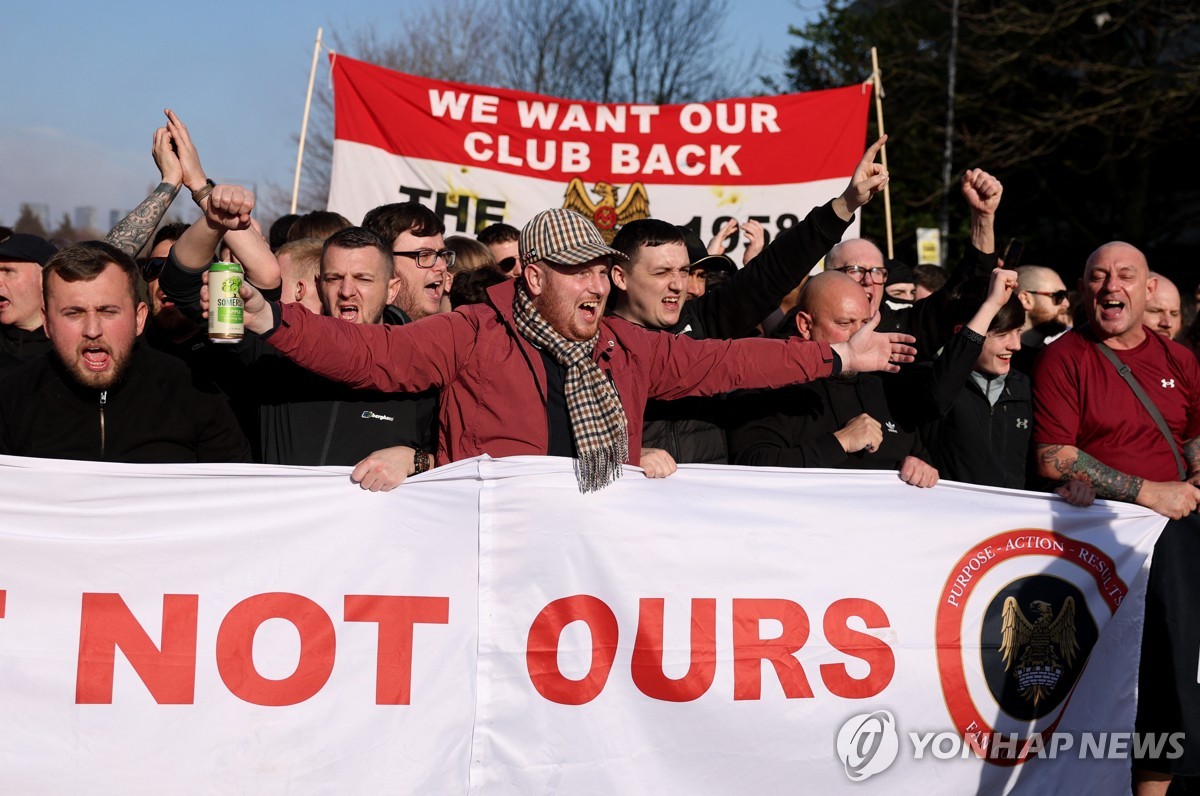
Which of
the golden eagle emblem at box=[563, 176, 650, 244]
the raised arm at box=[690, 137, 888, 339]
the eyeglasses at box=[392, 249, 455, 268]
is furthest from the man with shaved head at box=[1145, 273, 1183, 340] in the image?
the eyeglasses at box=[392, 249, 455, 268]

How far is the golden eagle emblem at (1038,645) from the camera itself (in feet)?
15.2

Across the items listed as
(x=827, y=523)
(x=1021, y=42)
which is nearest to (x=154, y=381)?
(x=827, y=523)

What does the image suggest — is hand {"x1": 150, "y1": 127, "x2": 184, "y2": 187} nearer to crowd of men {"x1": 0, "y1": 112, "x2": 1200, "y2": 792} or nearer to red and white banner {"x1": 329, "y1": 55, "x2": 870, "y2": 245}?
crowd of men {"x1": 0, "y1": 112, "x2": 1200, "y2": 792}

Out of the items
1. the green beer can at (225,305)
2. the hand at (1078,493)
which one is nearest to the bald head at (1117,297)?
the hand at (1078,493)

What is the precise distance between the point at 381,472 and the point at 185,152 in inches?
51.9

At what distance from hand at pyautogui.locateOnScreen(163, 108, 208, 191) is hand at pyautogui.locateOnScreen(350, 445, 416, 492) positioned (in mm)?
1129

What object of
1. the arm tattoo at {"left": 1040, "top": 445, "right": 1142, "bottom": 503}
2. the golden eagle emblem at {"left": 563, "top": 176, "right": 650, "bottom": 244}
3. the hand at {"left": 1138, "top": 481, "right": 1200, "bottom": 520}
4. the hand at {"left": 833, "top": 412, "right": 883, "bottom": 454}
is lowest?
the hand at {"left": 1138, "top": 481, "right": 1200, "bottom": 520}

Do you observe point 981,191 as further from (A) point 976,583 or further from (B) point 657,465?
(B) point 657,465

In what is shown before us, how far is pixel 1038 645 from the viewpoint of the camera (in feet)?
15.3

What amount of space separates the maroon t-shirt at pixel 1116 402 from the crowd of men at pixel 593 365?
0.01 meters

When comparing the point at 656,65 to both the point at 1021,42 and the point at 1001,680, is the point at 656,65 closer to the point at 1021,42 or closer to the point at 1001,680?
the point at 1021,42

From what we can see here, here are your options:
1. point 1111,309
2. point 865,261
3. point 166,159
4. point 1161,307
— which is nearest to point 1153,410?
point 1111,309

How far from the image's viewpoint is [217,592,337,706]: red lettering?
4160mm

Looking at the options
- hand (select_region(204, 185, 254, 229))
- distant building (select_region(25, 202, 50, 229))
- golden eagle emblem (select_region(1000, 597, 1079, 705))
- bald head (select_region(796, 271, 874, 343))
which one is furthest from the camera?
distant building (select_region(25, 202, 50, 229))
